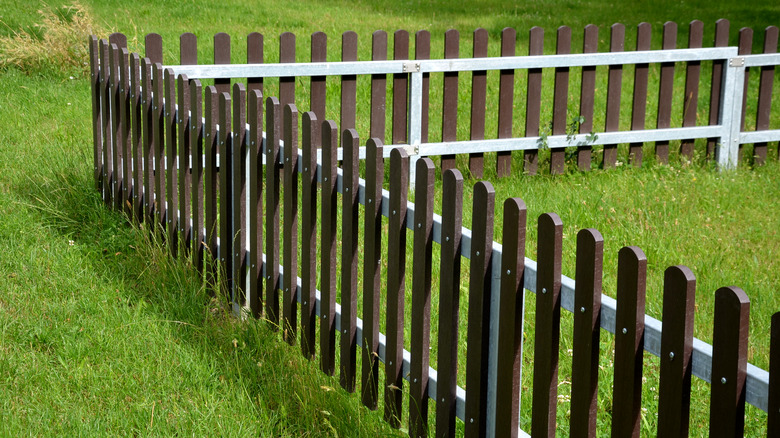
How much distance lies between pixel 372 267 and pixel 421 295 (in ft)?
1.03

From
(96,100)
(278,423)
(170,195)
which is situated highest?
(96,100)

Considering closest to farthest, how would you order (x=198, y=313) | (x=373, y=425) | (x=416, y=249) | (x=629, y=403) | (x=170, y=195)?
(x=629, y=403)
(x=416, y=249)
(x=373, y=425)
(x=198, y=313)
(x=170, y=195)

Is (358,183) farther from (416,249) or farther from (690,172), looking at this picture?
(690,172)

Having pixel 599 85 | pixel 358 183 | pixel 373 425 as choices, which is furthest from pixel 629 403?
pixel 599 85

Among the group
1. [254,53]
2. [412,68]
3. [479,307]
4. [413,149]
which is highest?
[254,53]

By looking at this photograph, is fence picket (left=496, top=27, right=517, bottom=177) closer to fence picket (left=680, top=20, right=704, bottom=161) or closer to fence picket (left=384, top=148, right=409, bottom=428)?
fence picket (left=680, top=20, right=704, bottom=161)

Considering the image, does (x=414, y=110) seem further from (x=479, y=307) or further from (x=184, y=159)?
(x=479, y=307)

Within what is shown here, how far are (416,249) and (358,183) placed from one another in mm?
472

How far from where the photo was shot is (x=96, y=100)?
5.58m

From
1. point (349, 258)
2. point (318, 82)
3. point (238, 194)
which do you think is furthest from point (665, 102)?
point (349, 258)

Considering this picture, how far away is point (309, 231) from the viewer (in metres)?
3.62

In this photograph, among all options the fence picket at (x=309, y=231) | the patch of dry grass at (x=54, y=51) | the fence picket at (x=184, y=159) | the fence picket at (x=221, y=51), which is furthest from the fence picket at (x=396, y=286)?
the patch of dry grass at (x=54, y=51)

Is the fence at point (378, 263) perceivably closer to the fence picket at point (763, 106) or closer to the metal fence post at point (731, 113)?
the metal fence post at point (731, 113)

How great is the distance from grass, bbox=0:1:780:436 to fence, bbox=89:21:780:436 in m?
0.21
